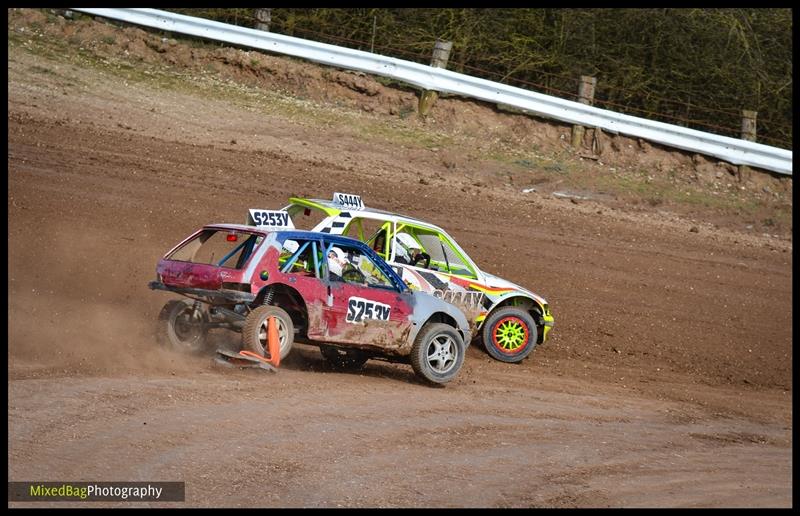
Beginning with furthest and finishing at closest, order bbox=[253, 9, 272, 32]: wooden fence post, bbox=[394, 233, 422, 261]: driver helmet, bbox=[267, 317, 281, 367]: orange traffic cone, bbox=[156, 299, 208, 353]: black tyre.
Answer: bbox=[253, 9, 272, 32]: wooden fence post → bbox=[394, 233, 422, 261]: driver helmet → bbox=[156, 299, 208, 353]: black tyre → bbox=[267, 317, 281, 367]: orange traffic cone

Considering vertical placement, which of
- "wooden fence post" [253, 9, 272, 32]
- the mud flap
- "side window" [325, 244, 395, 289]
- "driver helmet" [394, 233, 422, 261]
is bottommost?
the mud flap

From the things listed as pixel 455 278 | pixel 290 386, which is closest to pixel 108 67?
pixel 455 278

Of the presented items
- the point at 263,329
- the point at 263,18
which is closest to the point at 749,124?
the point at 263,18

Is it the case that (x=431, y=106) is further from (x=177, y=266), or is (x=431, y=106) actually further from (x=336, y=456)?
(x=336, y=456)

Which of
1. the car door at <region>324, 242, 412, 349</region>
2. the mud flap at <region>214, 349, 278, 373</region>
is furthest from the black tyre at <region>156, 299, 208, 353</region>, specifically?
the car door at <region>324, 242, 412, 349</region>

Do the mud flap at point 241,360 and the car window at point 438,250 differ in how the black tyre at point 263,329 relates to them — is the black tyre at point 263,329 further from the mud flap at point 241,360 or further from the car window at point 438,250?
the car window at point 438,250

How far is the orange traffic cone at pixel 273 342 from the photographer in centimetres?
1023

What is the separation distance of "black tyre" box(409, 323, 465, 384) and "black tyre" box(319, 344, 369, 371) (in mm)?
818

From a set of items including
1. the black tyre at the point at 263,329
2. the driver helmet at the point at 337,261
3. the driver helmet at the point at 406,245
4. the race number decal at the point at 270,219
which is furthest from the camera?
the driver helmet at the point at 406,245

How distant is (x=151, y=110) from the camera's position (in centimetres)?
1975

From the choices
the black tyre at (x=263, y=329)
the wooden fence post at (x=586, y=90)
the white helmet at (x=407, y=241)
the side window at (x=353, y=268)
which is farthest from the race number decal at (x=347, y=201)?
the wooden fence post at (x=586, y=90)

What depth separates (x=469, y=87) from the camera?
72.9ft

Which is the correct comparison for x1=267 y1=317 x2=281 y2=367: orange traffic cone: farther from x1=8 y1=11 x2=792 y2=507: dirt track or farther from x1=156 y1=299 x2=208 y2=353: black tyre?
x1=156 y1=299 x2=208 y2=353: black tyre

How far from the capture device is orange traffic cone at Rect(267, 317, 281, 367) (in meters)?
10.2
